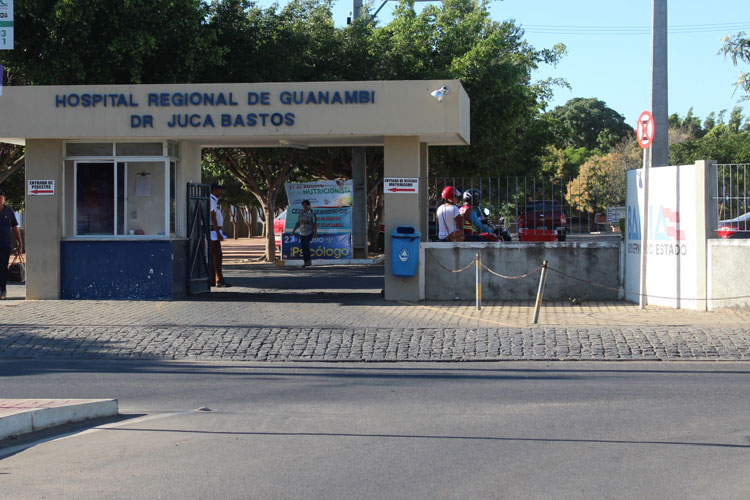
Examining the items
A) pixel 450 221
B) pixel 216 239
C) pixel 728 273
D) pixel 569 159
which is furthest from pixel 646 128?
pixel 569 159

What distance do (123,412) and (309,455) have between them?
7.77 feet

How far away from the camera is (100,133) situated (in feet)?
50.4

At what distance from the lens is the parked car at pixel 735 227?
1345cm

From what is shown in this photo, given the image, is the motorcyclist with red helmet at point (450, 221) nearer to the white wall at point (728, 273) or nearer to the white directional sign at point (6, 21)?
the white wall at point (728, 273)

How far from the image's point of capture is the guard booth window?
15.9m

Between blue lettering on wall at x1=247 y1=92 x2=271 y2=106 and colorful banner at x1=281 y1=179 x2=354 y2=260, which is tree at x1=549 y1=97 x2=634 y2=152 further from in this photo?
blue lettering on wall at x1=247 y1=92 x2=271 y2=106

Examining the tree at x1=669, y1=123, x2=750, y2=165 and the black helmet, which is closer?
the black helmet

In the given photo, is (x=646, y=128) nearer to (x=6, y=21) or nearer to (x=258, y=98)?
(x=258, y=98)

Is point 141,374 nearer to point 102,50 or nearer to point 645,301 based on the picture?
point 645,301

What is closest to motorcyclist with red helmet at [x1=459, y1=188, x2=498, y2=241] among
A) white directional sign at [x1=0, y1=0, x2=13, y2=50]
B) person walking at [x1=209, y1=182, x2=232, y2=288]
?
person walking at [x1=209, y1=182, x2=232, y2=288]

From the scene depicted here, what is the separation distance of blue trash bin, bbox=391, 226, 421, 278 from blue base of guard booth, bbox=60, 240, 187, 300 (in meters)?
4.04

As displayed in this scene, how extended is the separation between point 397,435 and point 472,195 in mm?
9961

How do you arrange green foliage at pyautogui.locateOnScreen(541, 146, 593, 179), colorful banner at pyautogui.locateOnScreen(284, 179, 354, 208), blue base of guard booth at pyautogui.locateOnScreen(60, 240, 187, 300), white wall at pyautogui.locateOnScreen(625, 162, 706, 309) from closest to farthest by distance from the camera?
white wall at pyautogui.locateOnScreen(625, 162, 706, 309), blue base of guard booth at pyautogui.locateOnScreen(60, 240, 187, 300), colorful banner at pyautogui.locateOnScreen(284, 179, 354, 208), green foliage at pyautogui.locateOnScreen(541, 146, 593, 179)

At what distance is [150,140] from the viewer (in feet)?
51.8
